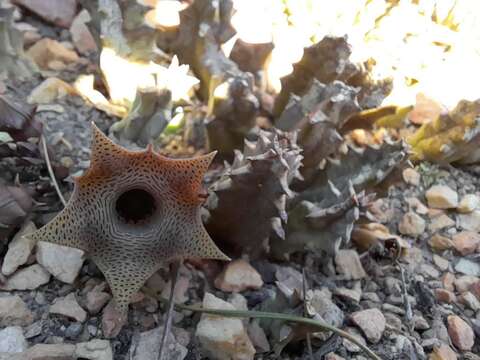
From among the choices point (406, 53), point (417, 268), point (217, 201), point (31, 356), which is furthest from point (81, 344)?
point (406, 53)

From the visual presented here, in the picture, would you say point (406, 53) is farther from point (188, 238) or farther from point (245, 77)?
point (188, 238)

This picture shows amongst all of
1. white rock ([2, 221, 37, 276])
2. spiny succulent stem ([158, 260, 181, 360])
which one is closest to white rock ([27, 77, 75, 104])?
white rock ([2, 221, 37, 276])

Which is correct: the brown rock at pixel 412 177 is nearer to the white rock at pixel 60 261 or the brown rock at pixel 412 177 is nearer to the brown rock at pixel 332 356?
the brown rock at pixel 332 356

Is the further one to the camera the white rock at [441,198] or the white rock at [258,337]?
the white rock at [441,198]

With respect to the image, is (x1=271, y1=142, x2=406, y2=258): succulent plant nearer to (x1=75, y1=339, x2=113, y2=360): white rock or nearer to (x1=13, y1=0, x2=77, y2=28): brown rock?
(x1=75, y1=339, x2=113, y2=360): white rock

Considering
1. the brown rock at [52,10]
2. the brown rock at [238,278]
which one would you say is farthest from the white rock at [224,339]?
the brown rock at [52,10]

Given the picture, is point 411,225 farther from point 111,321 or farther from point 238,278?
point 111,321

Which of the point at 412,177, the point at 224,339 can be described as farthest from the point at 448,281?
the point at 224,339
